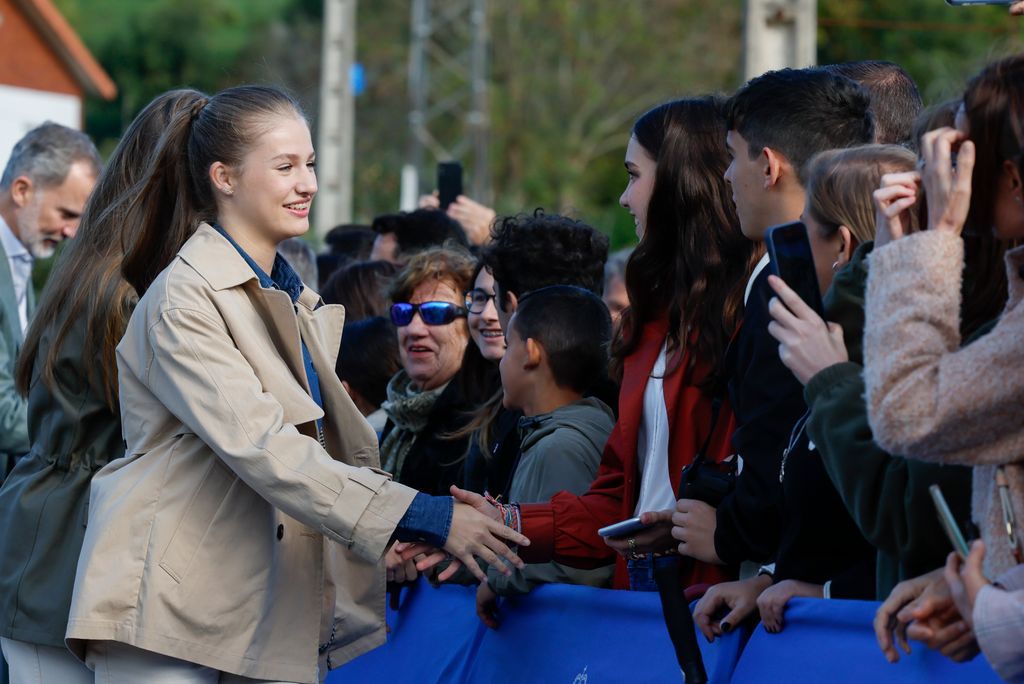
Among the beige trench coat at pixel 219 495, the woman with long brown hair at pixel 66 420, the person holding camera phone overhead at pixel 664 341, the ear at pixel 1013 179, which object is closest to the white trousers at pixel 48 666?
the woman with long brown hair at pixel 66 420

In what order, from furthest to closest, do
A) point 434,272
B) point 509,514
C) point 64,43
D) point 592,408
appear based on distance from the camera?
1. point 64,43
2. point 434,272
3. point 592,408
4. point 509,514

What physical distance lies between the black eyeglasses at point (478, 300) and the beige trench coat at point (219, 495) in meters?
1.68

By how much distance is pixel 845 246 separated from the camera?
3596 mm

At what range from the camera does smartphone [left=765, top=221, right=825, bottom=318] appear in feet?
10.9

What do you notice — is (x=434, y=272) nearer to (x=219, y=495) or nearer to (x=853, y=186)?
(x=219, y=495)

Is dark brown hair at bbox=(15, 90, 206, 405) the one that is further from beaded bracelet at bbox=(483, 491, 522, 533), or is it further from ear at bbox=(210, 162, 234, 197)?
beaded bracelet at bbox=(483, 491, 522, 533)

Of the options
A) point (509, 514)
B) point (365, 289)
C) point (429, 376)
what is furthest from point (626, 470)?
point (365, 289)

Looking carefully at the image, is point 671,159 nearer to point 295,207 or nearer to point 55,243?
point 295,207

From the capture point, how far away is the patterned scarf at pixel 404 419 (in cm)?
591

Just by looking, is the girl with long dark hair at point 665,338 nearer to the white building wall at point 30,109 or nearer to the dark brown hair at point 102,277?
the dark brown hair at point 102,277

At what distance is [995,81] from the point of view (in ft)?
9.81

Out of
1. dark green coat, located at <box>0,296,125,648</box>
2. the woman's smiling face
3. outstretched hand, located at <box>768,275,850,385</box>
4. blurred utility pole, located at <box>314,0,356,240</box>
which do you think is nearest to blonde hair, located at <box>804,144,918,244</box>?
outstretched hand, located at <box>768,275,850,385</box>

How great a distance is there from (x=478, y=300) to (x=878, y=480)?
293cm

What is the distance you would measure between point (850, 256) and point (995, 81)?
27.4 inches
